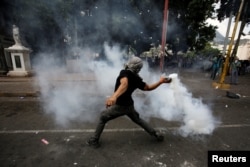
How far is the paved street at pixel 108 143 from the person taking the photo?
2428 mm

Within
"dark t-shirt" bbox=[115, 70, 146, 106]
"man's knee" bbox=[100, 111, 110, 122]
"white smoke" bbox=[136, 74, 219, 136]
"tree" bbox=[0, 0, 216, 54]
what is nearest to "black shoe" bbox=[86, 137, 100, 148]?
"man's knee" bbox=[100, 111, 110, 122]

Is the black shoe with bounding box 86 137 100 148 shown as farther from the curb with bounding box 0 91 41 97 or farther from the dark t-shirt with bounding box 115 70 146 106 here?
the curb with bounding box 0 91 41 97

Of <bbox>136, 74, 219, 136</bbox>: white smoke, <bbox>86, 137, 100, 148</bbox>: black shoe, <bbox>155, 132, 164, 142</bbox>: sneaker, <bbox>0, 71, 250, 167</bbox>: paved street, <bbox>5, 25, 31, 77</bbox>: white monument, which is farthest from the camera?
<bbox>5, 25, 31, 77</bbox>: white monument

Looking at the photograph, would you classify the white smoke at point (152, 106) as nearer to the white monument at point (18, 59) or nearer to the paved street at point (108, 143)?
the paved street at point (108, 143)

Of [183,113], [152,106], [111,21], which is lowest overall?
[152,106]

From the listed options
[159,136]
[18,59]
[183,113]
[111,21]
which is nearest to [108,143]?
[159,136]

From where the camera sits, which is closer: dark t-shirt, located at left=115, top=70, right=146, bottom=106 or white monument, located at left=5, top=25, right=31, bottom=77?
dark t-shirt, located at left=115, top=70, right=146, bottom=106

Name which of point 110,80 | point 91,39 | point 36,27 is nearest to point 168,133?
point 110,80

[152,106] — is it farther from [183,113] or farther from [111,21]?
[111,21]

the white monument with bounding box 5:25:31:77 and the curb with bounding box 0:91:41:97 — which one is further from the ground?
the white monument with bounding box 5:25:31:77

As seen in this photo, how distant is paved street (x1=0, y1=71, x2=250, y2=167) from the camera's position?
2.43m

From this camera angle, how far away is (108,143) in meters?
2.89

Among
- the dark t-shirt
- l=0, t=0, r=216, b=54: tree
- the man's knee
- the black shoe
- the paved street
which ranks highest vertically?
l=0, t=0, r=216, b=54: tree

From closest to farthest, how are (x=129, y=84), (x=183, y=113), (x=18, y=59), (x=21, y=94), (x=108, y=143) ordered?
(x=129, y=84)
(x=108, y=143)
(x=183, y=113)
(x=21, y=94)
(x=18, y=59)
